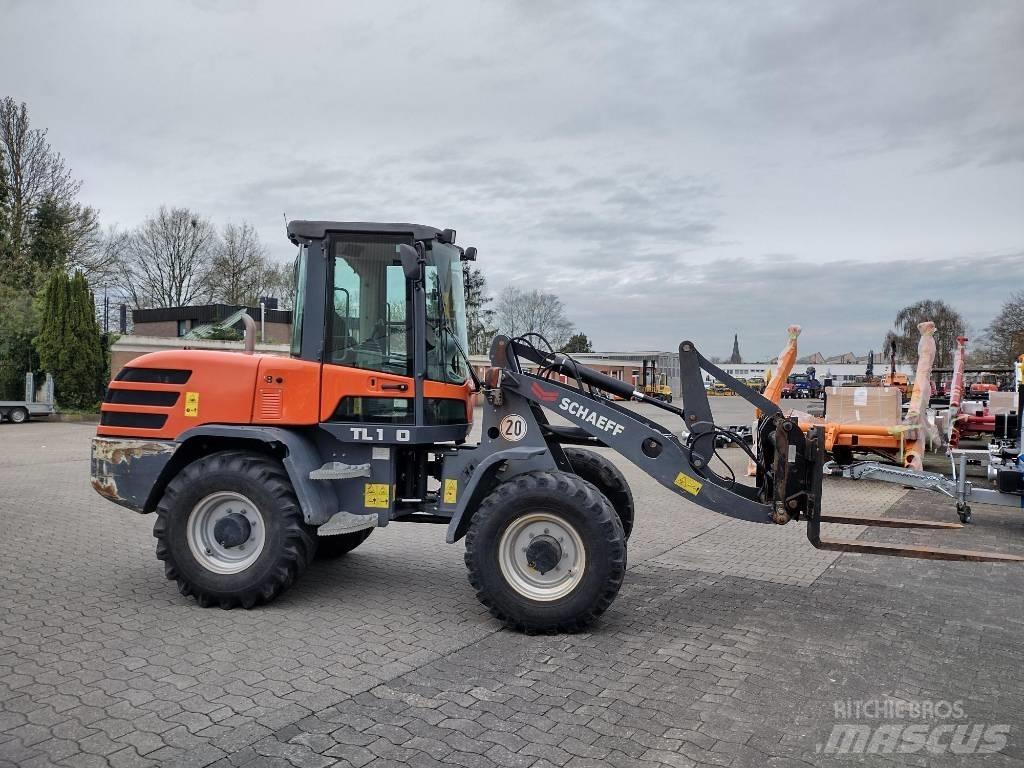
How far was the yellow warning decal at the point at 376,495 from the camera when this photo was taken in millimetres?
6062

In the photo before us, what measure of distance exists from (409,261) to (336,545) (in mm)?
3034

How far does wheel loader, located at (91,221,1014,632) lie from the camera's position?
18.9ft

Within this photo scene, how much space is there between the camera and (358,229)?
6070 mm

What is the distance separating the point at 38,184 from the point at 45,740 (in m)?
38.3

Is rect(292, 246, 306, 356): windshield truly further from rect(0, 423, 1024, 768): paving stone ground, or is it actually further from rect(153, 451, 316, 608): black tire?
rect(0, 423, 1024, 768): paving stone ground

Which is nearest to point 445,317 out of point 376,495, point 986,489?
point 376,495

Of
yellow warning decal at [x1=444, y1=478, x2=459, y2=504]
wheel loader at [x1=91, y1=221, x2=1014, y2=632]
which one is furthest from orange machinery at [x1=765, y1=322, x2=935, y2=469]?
yellow warning decal at [x1=444, y1=478, x2=459, y2=504]

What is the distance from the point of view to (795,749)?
3.71 m

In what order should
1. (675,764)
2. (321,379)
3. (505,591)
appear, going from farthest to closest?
1. (321,379)
2. (505,591)
3. (675,764)

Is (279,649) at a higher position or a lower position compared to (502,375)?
lower

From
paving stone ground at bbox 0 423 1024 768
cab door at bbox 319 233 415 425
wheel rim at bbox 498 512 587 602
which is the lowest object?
paving stone ground at bbox 0 423 1024 768

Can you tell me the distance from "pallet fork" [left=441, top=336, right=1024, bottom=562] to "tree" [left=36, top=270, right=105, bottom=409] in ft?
88.5

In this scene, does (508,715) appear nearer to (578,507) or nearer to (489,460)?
(578,507)

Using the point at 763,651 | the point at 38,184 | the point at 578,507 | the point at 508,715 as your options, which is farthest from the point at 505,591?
the point at 38,184
